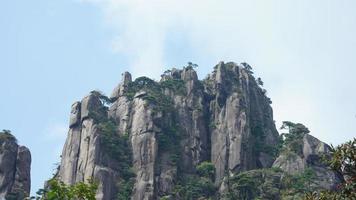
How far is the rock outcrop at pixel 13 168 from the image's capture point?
232ft

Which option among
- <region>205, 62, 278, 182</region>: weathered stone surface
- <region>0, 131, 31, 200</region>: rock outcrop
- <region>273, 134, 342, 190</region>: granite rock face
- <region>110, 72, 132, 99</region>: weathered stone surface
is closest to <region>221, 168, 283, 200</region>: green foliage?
<region>273, 134, 342, 190</region>: granite rock face

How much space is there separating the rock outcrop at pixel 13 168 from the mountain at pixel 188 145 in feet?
17.2

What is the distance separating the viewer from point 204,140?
8475 cm

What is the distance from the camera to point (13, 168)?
240 feet

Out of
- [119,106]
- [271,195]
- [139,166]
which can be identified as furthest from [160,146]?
→ [271,195]

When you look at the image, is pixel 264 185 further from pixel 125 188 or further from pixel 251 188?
pixel 125 188

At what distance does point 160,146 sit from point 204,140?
7.10 m

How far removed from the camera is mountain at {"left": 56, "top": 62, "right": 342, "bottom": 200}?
7381 centimetres

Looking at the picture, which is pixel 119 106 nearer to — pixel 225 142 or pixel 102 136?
pixel 102 136

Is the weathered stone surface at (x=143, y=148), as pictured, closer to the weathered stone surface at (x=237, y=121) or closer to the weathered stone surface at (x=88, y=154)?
the weathered stone surface at (x=88, y=154)

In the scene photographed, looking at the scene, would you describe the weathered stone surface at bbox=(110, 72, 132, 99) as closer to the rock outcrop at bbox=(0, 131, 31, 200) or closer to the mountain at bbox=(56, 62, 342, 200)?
the mountain at bbox=(56, 62, 342, 200)

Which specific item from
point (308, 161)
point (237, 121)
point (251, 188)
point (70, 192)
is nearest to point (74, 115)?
point (237, 121)

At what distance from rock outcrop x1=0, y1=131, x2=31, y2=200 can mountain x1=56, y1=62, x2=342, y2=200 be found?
206 inches

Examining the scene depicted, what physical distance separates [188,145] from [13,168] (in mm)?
22021
